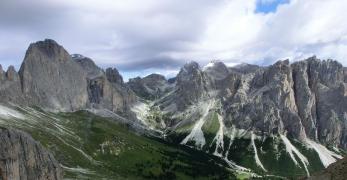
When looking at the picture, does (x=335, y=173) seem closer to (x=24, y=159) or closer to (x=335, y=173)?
(x=335, y=173)

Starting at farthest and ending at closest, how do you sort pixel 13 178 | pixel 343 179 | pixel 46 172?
pixel 46 172 → pixel 13 178 → pixel 343 179

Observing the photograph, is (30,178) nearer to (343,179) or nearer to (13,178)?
(13,178)

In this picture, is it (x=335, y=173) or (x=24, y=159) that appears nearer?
(x=335, y=173)

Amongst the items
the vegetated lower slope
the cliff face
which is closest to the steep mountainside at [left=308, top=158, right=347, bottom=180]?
the vegetated lower slope

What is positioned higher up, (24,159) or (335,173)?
(24,159)

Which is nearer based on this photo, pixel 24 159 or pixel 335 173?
pixel 335 173

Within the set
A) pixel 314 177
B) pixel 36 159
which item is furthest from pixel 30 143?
pixel 314 177

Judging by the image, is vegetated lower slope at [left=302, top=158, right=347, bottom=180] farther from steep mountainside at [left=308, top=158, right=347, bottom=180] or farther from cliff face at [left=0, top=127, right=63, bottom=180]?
cliff face at [left=0, top=127, right=63, bottom=180]

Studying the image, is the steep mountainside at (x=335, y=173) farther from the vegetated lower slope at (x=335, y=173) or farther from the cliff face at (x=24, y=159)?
the cliff face at (x=24, y=159)

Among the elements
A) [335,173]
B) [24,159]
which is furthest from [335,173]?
[24,159]
